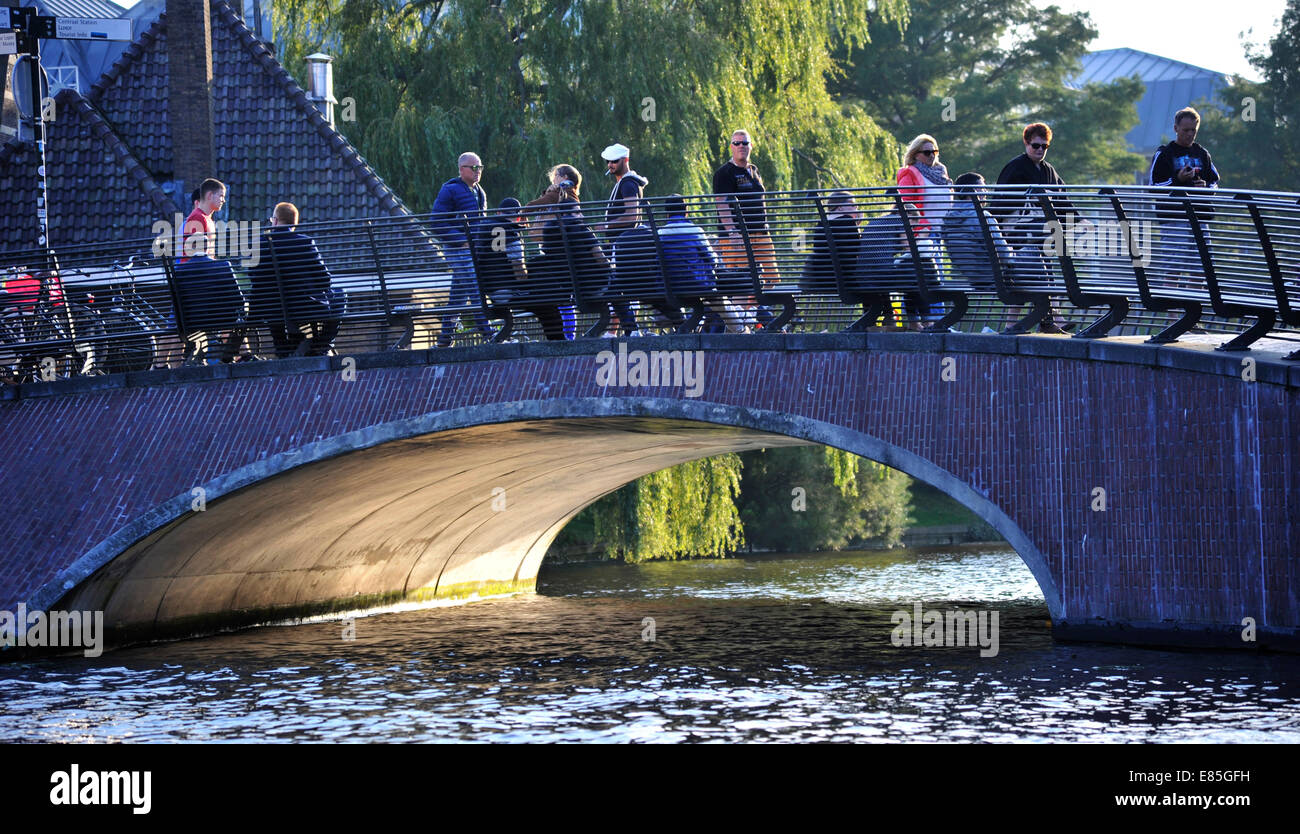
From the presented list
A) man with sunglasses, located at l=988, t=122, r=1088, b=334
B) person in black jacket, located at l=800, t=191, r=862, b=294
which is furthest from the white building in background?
person in black jacket, located at l=800, t=191, r=862, b=294

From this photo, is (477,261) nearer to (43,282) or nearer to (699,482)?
(43,282)

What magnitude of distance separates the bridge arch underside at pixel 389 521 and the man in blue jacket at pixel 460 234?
0.92 meters

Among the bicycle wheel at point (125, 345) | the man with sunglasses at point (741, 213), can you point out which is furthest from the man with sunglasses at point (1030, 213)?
the bicycle wheel at point (125, 345)

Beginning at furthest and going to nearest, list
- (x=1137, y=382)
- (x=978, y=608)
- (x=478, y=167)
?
(x=978, y=608) < (x=478, y=167) < (x=1137, y=382)

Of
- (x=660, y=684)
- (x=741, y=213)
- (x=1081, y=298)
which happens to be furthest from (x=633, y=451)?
(x=1081, y=298)

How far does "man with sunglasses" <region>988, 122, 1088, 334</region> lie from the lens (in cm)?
1241

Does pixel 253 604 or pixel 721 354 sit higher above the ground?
pixel 721 354

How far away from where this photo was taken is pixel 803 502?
88.4ft

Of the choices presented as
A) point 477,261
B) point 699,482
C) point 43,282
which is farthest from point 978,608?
point 43,282

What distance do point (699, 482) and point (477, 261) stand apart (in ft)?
24.3

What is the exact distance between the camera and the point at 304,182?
67.8 ft

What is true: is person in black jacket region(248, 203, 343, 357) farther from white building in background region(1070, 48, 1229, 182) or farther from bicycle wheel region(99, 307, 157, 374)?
white building in background region(1070, 48, 1229, 182)

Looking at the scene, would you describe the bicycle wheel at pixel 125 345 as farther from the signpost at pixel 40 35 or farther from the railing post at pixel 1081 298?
the railing post at pixel 1081 298
